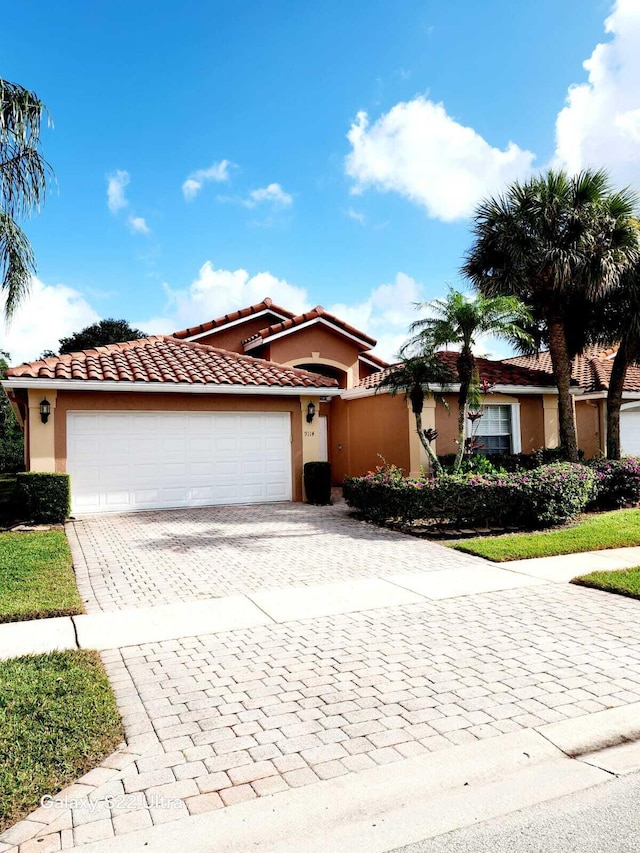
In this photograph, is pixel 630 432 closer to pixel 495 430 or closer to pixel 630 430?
pixel 630 430

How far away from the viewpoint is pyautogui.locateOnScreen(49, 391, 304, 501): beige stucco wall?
13.8 meters

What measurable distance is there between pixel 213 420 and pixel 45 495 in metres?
4.48

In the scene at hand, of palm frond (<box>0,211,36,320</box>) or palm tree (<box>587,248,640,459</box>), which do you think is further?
palm tree (<box>587,248,640,459</box>)

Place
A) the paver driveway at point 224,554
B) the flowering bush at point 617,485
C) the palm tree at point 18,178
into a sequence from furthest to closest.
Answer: the flowering bush at point 617,485 < the palm tree at point 18,178 < the paver driveway at point 224,554

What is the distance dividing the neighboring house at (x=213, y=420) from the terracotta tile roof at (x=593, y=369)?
71 centimetres

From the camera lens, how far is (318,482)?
616 inches

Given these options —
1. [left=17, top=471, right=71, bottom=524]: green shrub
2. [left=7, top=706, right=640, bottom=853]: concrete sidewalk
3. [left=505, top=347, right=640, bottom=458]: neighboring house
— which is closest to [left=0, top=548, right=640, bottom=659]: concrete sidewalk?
[left=7, top=706, right=640, bottom=853]: concrete sidewalk

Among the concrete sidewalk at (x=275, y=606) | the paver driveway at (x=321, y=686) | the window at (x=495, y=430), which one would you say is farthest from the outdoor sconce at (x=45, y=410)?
the window at (x=495, y=430)

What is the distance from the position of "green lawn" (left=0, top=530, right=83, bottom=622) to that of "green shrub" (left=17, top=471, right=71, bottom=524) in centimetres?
128

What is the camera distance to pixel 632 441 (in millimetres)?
20734

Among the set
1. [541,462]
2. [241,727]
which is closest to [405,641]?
[241,727]

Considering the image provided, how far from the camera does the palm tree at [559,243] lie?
49.7 ft

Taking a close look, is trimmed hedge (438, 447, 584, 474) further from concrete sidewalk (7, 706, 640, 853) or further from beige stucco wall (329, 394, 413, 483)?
concrete sidewalk (7, 706, 640, 853)

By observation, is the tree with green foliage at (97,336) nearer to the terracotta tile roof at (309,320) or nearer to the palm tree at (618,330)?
the terracotta tile roof at (309,320)
